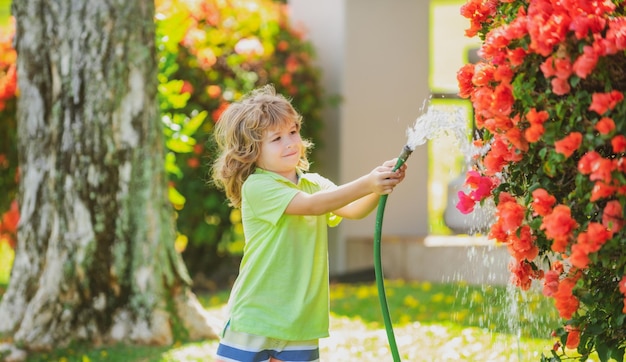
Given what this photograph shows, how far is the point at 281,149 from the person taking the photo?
10.3 ft

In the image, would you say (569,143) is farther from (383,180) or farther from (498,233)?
(383,180)

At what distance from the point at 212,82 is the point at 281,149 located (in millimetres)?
4492

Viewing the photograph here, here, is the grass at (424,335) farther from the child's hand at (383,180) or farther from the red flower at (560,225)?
the red flower at (560,225)

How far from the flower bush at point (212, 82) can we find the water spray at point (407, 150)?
165 inches

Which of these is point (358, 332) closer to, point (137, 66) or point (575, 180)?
point (137, 66)

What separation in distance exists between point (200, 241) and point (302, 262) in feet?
15.1

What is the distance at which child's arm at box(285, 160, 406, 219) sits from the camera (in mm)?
2830

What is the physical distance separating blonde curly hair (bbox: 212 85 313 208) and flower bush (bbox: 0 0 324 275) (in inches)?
149

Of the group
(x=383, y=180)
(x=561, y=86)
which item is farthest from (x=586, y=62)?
(x=383, y=180)

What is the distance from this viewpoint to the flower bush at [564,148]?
7.94 feet

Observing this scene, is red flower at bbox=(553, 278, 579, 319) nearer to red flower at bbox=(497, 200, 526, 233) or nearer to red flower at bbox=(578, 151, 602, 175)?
red flower at bbox=(497, 200, 526, 233)

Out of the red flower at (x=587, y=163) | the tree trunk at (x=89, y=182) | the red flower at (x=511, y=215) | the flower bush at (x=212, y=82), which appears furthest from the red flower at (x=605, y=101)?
the flower bush at (x=212, y=82)

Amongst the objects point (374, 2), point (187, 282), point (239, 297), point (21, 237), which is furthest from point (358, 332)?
point (374, 2)

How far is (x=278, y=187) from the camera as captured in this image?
3.08 metres
